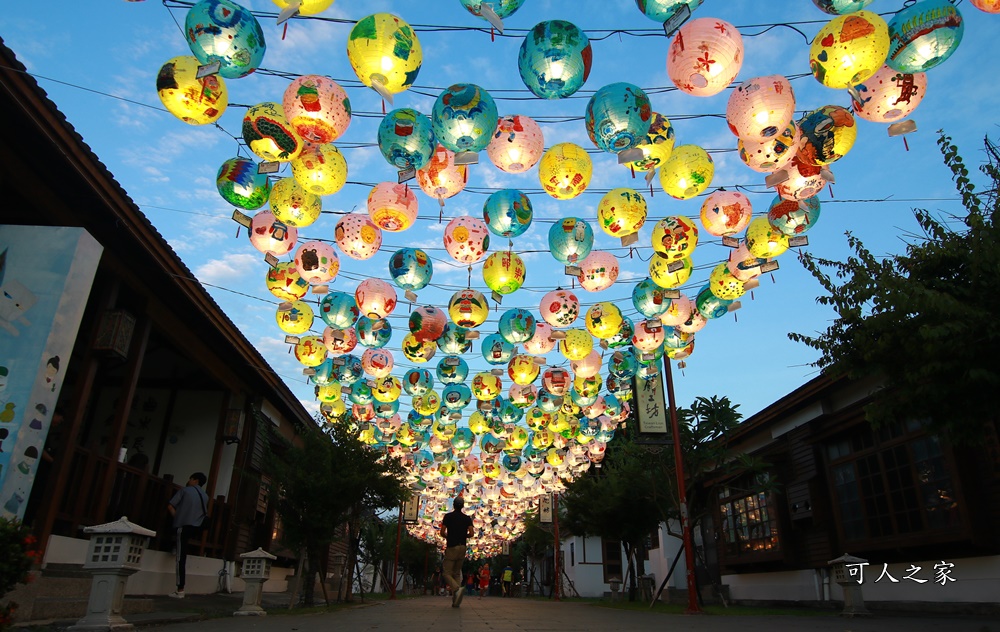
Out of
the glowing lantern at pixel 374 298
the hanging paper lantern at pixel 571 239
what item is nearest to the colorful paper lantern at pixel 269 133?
the glowing lantern at pixel 374 298

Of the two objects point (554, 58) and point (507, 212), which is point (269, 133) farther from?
point (554, 58)

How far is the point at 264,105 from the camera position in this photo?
6859mm

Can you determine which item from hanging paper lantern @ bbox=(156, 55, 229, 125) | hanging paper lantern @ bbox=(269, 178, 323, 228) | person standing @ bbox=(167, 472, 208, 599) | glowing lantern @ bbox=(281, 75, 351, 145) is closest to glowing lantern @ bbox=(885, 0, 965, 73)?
glowing lantern @ bbox=(281, 75, 351, 145)

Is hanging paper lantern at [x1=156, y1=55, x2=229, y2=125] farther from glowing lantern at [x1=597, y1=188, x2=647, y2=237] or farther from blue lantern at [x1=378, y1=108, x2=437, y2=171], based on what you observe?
glowing lantern at [x1=597, y1=188, x2=647, y2=237]

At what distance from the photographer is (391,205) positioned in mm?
7840

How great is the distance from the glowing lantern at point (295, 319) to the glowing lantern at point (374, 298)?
1.21m

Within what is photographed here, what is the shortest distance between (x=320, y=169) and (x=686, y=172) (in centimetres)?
434

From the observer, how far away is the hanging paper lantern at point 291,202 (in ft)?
25.0

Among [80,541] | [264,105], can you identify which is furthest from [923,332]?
[80,541]

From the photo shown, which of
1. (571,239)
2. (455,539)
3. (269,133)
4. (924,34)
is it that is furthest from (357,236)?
(455,539)

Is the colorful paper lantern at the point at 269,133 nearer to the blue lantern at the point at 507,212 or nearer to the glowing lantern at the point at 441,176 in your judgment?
the glowing lantern at the point at 441,176

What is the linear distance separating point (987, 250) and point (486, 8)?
17.4 feet

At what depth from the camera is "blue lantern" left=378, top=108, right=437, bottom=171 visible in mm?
6672

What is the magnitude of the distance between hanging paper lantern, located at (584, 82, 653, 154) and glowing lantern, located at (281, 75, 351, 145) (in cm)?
267
